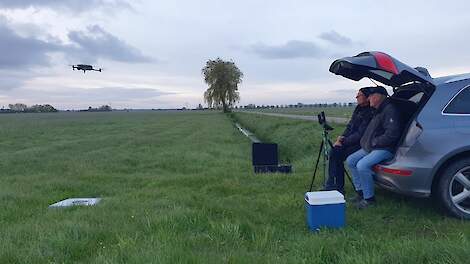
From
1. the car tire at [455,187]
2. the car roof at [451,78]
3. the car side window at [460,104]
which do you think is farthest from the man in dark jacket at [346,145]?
the car tire at [455,187]

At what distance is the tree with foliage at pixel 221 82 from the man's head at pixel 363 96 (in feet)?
238

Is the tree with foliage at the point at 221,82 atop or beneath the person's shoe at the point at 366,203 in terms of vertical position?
atop

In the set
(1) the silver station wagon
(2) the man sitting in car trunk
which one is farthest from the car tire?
(2) the man sitting in car trunk

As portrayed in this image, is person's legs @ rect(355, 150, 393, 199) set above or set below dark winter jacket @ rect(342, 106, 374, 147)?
below

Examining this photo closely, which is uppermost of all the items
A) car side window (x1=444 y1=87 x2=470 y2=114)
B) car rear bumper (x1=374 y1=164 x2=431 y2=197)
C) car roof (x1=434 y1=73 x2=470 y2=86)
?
car roof (x1=434 y1=73 x2=470 y2=86)

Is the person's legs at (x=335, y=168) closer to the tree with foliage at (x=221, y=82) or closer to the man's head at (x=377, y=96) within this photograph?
the man's head at (x=377, y=96)

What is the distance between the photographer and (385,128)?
5625 mm

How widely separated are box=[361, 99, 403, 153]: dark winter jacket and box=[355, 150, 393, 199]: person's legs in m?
0.08

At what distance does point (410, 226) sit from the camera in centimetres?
495

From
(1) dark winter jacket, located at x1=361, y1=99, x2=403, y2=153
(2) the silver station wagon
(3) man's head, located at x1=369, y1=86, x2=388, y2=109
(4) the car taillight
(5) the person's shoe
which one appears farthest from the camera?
(3) man's head, located at x1=369, y1=86, x2=388, y2=109

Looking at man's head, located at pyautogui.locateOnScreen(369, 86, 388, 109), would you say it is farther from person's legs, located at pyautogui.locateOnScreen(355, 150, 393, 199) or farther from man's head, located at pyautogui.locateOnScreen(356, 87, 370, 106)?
person's legs, located at pyautogui.locateOnScreen(355, 150, 393, 199)

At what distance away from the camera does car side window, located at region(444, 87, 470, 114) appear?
5.14 meters

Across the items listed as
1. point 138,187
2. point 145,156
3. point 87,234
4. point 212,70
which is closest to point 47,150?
point 145,156

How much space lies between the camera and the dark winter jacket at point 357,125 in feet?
21.6
